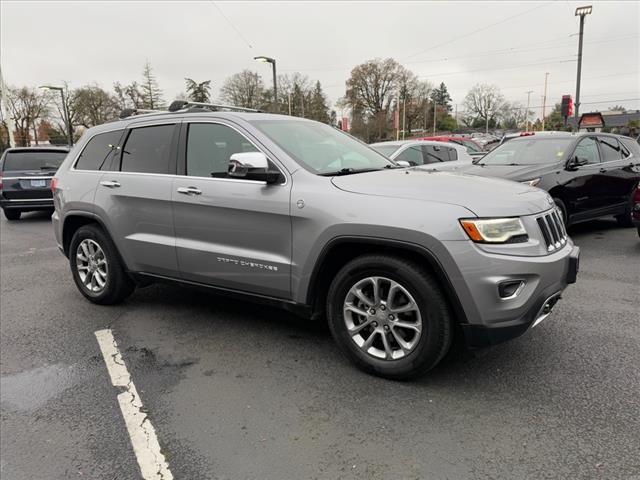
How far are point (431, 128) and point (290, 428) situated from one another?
3790 inches

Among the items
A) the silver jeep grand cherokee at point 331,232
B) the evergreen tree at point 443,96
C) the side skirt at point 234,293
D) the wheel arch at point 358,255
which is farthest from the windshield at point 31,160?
the evergreen tree at point 443,96

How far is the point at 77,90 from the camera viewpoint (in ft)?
177

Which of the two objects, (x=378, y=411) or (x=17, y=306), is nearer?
(x=378, y=411)

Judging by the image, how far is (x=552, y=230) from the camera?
3092mm

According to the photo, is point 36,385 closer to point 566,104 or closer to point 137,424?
point 137,424

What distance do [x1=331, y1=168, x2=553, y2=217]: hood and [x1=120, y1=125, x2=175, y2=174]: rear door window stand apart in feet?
5.49

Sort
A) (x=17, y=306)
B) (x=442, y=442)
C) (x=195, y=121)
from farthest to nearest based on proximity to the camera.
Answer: (x=17, y=306), (x=195, y=121), (x=442, y=442)

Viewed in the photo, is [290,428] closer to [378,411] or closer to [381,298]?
[378,411]

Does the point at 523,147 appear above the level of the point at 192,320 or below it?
above

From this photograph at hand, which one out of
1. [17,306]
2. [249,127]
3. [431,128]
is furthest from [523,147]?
[431,128]

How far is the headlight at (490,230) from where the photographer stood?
273 centimetres

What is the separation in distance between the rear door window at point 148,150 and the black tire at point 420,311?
193 centimetres

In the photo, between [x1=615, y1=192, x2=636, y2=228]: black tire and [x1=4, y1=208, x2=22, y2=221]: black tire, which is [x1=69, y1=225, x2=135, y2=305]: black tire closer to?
[x1=615, y1=192, x2=636, y2=228]: black tire

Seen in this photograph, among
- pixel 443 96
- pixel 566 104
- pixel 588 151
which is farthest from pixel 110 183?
pixel 443 96
